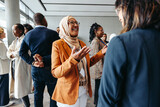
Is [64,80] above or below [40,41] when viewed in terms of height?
below

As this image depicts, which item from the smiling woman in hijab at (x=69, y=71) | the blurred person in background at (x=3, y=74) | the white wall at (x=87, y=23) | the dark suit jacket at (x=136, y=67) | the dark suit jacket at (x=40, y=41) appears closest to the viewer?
the dark suit jacket at (x=136, y=67)

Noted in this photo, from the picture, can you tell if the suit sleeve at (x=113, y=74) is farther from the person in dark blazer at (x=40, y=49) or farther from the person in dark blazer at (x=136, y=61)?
the person in dark blazer at (x=40, y=49)

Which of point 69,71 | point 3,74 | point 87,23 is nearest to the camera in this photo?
point 69,71

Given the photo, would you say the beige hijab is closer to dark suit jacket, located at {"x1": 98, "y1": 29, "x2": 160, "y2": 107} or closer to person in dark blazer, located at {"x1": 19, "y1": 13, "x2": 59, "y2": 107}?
person in dark blazer, located at {"x1": 19, "y1": 13, "x2": 59, "y2": 107}

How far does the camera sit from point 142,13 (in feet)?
1.73

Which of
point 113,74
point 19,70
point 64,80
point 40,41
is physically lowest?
point 19,70

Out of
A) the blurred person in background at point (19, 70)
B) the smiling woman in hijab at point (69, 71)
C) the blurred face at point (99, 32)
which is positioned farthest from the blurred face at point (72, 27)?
the blurred person in background at point (19, 70)

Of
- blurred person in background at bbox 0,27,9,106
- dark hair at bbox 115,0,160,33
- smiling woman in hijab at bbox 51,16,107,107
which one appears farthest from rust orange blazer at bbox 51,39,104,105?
blurred person in background at bbox 0,27,9,106

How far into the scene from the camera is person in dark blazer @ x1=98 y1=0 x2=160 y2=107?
51 centimetres

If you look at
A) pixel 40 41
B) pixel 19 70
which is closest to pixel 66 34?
pixel 40 41

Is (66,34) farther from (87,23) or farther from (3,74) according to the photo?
(87,23)

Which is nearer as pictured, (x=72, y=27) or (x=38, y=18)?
(x=72, y=27)

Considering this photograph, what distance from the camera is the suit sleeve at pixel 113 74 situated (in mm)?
520

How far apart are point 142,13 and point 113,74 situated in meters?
0.32
